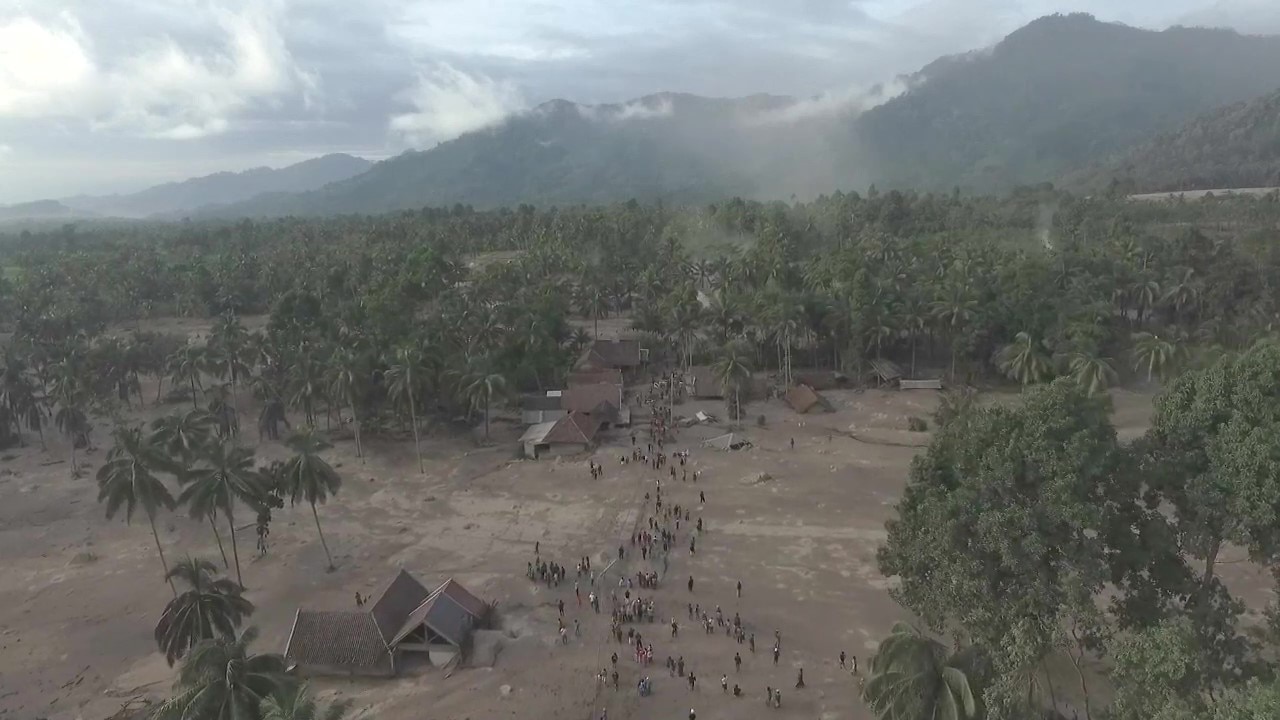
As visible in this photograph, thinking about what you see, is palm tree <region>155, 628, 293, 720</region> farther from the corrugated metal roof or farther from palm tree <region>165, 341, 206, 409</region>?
palm tree <region>165, 341, 206, 409</region>

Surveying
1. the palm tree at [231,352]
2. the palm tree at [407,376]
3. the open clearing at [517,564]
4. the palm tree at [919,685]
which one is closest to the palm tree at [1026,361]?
the open clearing at [517,564]

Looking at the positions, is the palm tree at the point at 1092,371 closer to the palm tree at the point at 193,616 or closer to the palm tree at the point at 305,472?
the palm tree at the point at 305,472

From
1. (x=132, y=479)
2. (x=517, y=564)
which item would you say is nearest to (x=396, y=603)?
(x=517, y=564)

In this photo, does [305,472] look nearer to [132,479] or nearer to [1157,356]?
[132,479]

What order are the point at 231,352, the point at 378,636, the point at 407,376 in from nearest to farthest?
the point at 378,636 → the point at 407,376 → the point at 231,352

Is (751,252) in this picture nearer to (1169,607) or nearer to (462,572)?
(462,572)

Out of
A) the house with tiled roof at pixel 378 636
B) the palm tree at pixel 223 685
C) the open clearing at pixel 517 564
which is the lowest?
the open clearing at pixel 517 564

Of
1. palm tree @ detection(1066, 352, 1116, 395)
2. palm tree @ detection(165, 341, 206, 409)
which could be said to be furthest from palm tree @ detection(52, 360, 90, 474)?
palm tree @ detection(1066, 352, 1116, 395)
